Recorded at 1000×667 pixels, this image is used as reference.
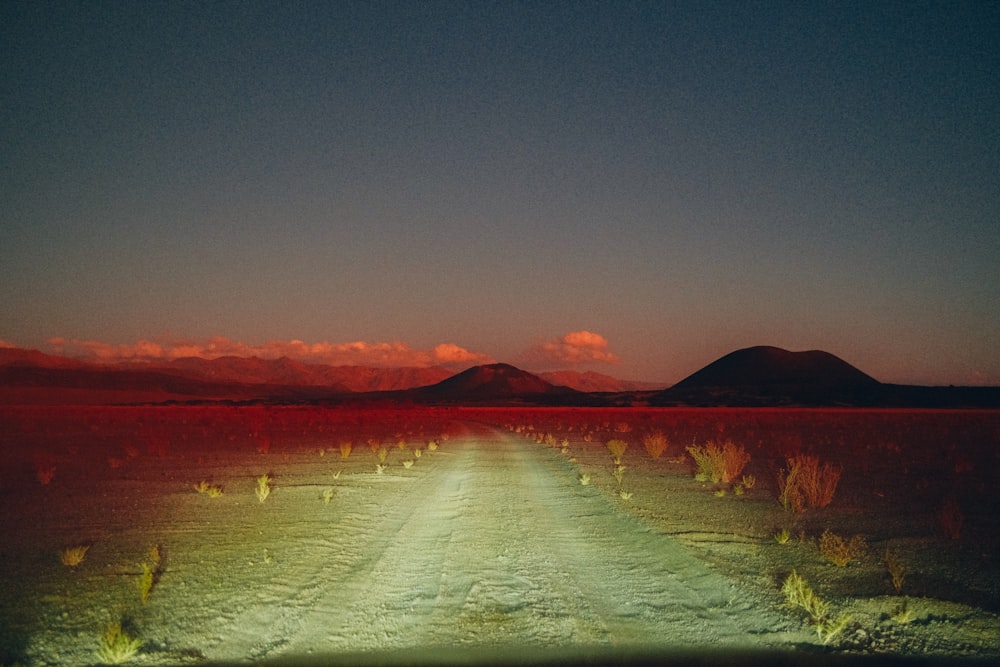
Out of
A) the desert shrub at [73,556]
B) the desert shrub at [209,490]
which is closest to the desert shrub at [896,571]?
the desert shrub at [73,556]

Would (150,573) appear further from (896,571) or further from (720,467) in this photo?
(720,467)

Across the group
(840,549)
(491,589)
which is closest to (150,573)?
(491,589)

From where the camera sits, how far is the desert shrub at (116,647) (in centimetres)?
591

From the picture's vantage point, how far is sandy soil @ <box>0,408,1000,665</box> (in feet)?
20.9

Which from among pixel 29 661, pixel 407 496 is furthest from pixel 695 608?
pixel 407 496

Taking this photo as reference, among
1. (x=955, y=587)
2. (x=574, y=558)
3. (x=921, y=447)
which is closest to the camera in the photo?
(x=955, y=587)

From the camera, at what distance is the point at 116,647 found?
5980mm

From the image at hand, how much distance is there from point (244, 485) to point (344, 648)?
1260 centimetres

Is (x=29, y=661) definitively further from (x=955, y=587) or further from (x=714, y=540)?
(x=955, y=587)

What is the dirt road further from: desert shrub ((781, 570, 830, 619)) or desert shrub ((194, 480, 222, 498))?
desert shrub ((194, 480, 222, 498))

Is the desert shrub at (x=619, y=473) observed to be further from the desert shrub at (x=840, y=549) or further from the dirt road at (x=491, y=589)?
the desert shrub at (x=840, y=549)

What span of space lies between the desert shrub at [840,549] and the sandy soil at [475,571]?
7.3 inches

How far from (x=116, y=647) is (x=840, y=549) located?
926 cm

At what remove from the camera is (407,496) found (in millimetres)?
15336
